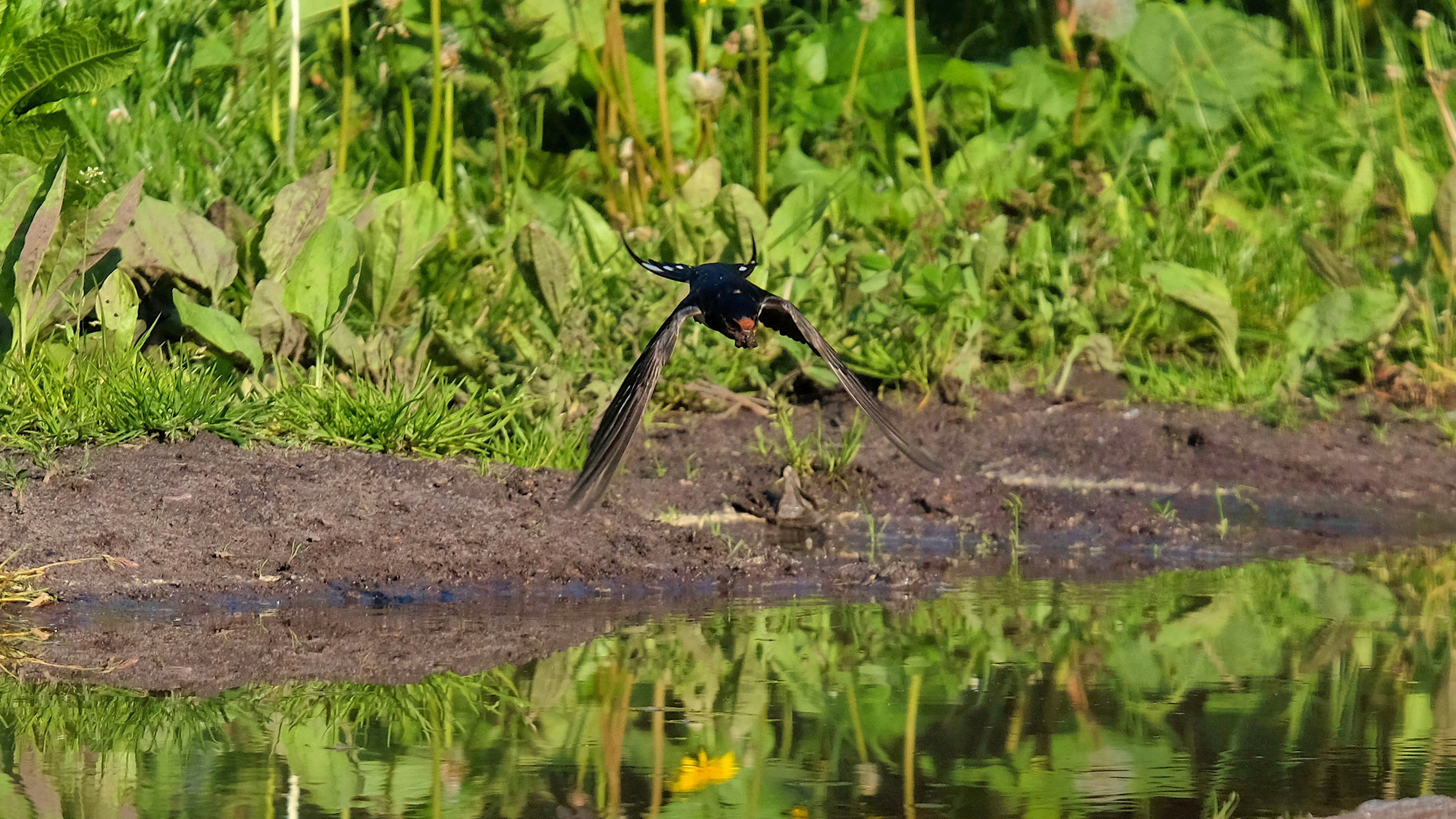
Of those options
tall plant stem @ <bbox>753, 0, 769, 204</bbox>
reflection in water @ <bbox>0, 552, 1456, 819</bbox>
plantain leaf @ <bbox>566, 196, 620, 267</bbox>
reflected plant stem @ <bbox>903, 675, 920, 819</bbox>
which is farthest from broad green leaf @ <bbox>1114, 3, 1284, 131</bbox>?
reflected plant stem @ <bbox>903, 675, 920, 819</bbox>

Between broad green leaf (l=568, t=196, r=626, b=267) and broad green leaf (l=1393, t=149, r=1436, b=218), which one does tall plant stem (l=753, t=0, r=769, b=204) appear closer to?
broad green leaf (l=568, t=196, r=626, b=267)

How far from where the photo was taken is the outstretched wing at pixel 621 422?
3.05 m

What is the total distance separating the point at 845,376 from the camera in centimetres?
344

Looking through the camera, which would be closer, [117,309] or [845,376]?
[845,376]


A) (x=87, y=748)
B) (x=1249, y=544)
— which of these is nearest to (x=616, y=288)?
(x=1249, y=544)

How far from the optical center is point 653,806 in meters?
2.35

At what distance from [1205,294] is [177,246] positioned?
3.20 m

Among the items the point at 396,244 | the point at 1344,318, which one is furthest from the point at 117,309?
the point at 1344,318

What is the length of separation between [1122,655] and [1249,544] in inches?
53.1

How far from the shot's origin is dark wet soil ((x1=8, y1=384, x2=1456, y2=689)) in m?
3.49

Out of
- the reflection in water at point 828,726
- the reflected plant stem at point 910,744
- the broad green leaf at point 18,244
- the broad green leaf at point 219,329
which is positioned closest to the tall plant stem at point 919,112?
the broad green leaf at point 219,329

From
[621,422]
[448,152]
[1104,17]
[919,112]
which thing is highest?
[1104,17]

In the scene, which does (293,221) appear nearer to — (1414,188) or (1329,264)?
(1329,264)

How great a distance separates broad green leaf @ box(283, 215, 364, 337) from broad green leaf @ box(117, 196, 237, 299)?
268mm
